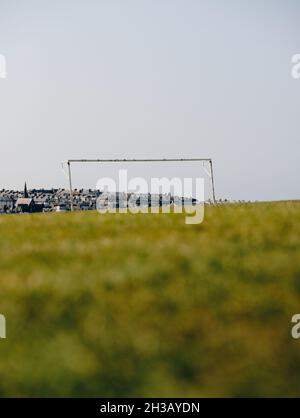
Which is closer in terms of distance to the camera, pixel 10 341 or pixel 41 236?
pixel 10 341

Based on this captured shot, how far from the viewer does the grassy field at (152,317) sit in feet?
12.8

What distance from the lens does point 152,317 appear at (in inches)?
189

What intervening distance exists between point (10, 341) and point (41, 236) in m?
4.41

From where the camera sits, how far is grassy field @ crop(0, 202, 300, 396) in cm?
390

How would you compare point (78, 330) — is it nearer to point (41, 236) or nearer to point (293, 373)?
point (293, 373)

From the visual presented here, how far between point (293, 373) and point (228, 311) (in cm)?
105

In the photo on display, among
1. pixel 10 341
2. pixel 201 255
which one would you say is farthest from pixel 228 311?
pixel 10 341

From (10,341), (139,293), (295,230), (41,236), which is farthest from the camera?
(41,236)

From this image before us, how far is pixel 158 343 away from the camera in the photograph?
14.2 ft
